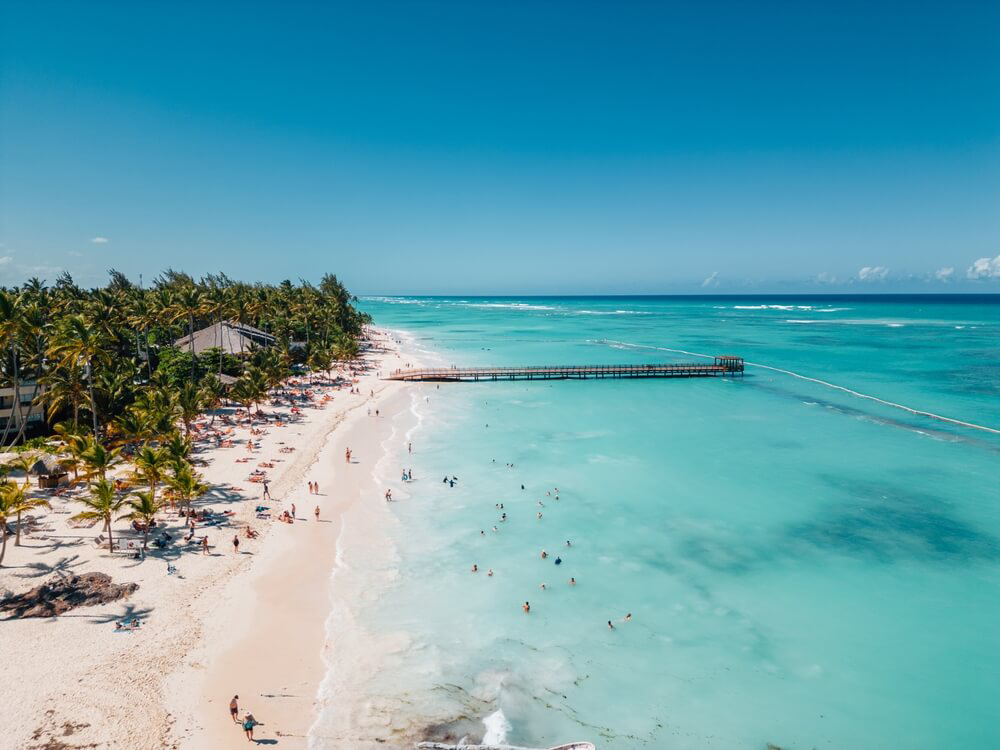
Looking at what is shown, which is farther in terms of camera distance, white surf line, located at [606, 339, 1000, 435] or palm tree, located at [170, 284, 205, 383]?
palm tree, located at [170, 284, 205, 383]

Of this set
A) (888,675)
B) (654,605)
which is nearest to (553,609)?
(654,605)

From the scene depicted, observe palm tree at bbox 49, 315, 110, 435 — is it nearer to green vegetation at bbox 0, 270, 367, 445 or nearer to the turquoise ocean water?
green vegetation at bbox 0, 270, 367, 445

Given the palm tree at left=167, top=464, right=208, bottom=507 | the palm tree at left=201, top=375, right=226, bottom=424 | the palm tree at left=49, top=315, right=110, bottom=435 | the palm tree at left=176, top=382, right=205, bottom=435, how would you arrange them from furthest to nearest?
1. the palm tree at left=201, top=375, right=226, bottom=424
2. the palm tree at left=176, top=382, right=205, bottom=435
3. the palm tree at left=49, top=315, right=110, bottom=435
4. the palm tree at left=167, top=464, right=208, bottom=507

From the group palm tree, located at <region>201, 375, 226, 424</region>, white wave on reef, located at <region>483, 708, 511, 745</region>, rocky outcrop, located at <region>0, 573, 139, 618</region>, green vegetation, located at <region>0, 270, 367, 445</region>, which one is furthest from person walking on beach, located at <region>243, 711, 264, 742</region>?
palm tree, located at <region>201, 375, 226, 424</region>

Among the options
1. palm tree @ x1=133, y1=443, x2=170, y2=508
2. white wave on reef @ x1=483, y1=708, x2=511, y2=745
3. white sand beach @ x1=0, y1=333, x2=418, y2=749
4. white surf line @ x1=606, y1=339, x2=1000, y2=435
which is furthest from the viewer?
white surf line @ x1=606, y1=339, x2=1000, y2=435

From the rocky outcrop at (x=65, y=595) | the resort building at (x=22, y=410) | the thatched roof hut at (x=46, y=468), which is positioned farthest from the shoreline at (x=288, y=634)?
the resort building at (x=22, y=410)

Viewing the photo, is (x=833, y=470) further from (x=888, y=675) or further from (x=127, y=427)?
(x=127, y=427)

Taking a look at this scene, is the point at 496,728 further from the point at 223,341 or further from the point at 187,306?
the point at 223,341

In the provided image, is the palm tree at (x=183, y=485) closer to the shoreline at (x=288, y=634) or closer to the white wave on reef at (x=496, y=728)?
the shoreline at (x=288, y=634)
